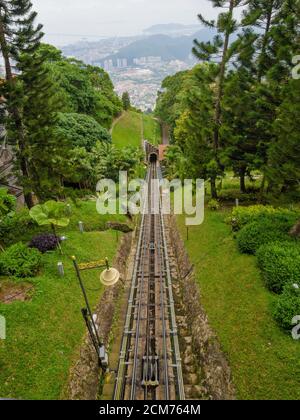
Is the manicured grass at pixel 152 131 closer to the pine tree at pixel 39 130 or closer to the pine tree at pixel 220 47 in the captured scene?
the pine tree at pixel 220 47

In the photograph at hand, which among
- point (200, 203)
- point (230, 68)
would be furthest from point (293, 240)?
point (230, 68)

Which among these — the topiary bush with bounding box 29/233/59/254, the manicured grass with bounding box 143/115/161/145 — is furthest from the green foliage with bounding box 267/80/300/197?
the manicured grass with bounding box 143/115/161/145

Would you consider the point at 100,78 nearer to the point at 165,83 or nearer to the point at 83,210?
the point at 165,83

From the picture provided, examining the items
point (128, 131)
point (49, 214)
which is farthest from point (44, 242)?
point (128, 131)

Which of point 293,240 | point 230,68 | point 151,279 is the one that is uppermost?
point 230,68

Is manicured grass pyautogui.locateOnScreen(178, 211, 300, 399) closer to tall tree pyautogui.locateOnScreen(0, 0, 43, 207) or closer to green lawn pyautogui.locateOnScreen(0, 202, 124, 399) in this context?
green lawn pyautogui.locateOnScreen(0, 202, 124, 399)
